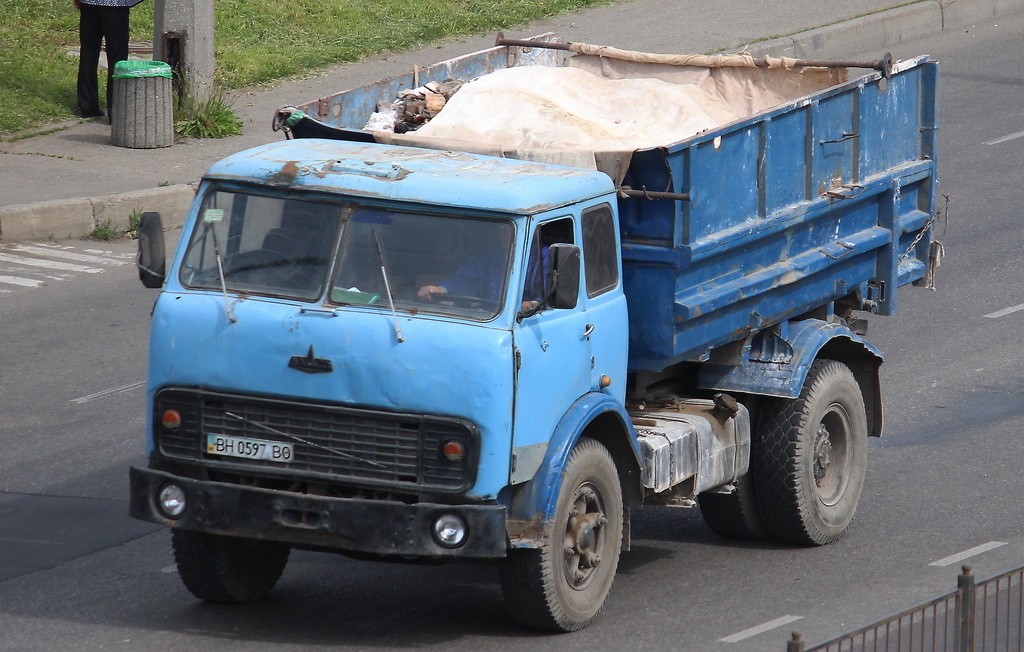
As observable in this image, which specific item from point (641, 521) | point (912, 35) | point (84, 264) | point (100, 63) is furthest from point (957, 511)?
point (912, 35)

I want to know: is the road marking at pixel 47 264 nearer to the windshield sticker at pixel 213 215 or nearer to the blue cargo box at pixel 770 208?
the blue cargo box at pixel 770 208

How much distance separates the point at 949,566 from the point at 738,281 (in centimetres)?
183

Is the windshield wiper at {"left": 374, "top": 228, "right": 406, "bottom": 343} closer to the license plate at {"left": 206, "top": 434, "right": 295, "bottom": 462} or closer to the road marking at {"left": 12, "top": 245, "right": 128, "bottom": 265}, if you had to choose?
the license plate at {"left": 206, "top": 434, "right": 295, "bottom": 462}

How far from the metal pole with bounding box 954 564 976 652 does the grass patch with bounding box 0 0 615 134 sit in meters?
13.2

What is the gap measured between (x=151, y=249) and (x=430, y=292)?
1.36 metres

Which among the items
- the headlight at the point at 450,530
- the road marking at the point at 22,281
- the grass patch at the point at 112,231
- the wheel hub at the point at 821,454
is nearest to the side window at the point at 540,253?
the headlight at the point at 450,530

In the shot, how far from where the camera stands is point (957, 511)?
9164mm

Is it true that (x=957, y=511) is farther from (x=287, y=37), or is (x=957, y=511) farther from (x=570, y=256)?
(x=287, y=37)

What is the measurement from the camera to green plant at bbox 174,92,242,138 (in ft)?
55.5

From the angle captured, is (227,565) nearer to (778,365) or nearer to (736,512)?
(736,512)

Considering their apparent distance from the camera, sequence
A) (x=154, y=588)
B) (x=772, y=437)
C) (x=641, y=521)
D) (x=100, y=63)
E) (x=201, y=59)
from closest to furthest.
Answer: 1. (x=154, y=588)
2. (x=772, y=437)
3. (x=641, y=521)
4. (x=201, y=59)
5. (x=100, y=63)

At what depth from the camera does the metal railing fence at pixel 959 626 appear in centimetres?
551

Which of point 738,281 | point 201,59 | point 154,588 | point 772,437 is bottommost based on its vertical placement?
point 154,588

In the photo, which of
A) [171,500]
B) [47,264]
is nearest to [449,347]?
[171,500]
